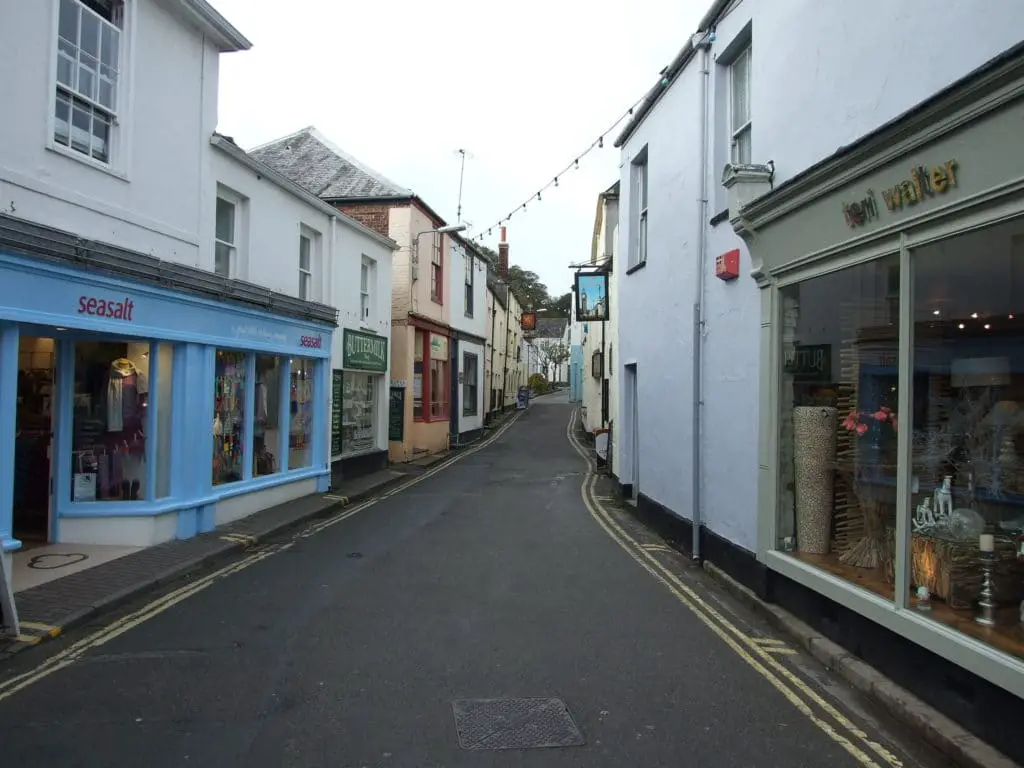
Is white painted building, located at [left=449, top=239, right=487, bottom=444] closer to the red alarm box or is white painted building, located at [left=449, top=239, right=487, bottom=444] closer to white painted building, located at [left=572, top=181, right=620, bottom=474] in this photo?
white painted building, located at [left=572, top=181, right=620, bottom=474]

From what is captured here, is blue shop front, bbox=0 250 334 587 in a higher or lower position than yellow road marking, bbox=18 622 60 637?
higher

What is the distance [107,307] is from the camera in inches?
319

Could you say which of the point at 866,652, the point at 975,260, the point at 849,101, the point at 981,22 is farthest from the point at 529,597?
the point at 981,22

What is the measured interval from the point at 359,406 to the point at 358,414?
0.66ft

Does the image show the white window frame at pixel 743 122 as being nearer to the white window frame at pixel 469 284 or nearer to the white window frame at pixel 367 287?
the white window frame at pixel 367 287

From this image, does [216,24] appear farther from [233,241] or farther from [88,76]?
[233,241]

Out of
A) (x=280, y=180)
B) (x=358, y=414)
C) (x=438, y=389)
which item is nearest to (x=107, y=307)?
(x=280, y=180)

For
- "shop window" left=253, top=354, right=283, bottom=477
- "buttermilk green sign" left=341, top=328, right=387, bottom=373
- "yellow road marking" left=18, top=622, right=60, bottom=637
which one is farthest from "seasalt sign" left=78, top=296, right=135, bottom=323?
"buttermilk green sign" left=341, top=328, right=387, bottom=373

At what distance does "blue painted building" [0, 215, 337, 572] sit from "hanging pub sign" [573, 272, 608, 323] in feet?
24.1

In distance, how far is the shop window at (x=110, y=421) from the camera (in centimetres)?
896

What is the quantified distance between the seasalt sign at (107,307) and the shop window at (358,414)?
26.4 feet

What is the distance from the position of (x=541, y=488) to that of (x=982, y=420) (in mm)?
11728

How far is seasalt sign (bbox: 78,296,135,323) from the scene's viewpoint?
7762 millimetres

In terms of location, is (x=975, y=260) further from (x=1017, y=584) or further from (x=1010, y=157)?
(x=1017, y=584)
